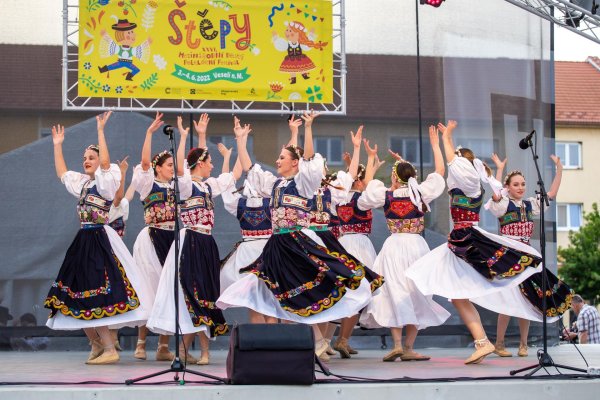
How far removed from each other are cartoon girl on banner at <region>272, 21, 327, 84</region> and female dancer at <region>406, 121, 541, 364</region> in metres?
2.12

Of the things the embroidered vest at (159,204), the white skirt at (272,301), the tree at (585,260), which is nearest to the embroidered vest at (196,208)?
the embroidered vest at (159,204)

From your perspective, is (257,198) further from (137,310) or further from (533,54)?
(533,54)

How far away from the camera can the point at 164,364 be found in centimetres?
767

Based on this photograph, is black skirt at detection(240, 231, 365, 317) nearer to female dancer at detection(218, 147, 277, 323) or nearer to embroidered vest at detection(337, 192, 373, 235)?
female dancer at detection(218, 147, 277, 323)

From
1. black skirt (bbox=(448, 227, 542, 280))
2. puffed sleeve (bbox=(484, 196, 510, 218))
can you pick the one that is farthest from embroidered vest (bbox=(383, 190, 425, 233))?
Result: puffed sleeve (bbox=(484, 196, 510, 218))

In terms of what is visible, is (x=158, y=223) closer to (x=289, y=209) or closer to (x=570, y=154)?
(x=289, y=209)

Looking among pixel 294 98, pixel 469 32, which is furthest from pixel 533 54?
pixel 294 98

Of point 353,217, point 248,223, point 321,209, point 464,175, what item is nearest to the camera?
point 464,175

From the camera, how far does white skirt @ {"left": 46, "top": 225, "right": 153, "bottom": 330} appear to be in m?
7.36

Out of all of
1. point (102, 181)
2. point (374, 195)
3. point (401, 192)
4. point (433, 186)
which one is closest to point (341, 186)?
point (374, 195)

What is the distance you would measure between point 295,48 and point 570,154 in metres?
24.8

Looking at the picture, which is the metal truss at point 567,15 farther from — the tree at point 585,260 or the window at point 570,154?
the window at point 570,154

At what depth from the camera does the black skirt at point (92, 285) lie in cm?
737

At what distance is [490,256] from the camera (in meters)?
7.56
